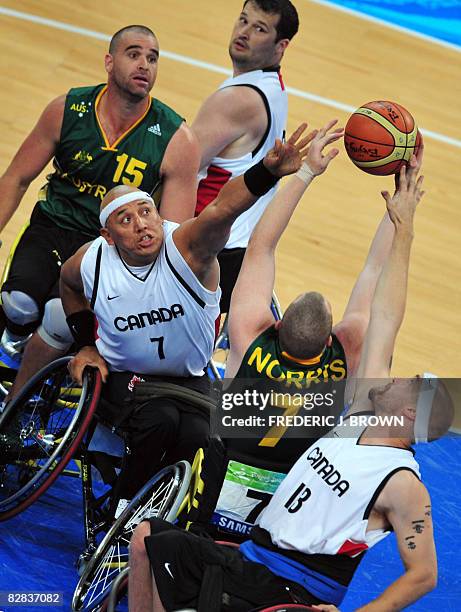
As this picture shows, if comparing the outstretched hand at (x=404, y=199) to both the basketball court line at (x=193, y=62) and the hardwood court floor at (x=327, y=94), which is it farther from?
the basketball court line at (x=193, y=62)

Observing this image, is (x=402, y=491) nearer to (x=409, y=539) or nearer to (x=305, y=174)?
(x=409, y=539)

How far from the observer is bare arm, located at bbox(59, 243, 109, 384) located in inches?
190

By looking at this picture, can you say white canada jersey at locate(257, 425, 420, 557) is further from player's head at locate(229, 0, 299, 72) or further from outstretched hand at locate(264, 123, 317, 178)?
player's head at locate(229, 0, 299, 72)

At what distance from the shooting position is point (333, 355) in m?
4.48

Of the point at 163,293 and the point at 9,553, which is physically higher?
the point at 163,293

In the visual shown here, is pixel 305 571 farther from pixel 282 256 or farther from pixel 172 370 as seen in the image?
pixel 282 256

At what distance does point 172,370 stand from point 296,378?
77cm

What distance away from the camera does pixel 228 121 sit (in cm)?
594

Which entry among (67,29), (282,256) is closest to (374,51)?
(67,29)

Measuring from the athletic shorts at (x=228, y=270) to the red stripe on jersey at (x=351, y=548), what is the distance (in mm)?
2336

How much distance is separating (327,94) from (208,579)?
6.52 m

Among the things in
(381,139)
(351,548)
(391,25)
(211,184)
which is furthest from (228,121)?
(391,25)

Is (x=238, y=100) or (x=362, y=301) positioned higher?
(x=238, y=100)

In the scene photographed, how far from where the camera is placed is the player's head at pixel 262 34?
6.09 meters
